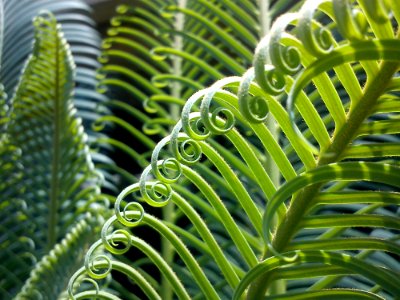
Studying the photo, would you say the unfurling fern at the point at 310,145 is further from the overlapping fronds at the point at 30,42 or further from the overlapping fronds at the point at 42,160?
the overlapping fronds at the point at 30,42

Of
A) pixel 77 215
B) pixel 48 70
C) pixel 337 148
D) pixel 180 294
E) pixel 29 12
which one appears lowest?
pixel 180 294

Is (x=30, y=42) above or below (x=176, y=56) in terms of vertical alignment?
below

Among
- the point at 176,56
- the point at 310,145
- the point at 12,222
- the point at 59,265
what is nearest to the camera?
the point at 310,145

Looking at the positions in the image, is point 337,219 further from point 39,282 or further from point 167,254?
point 167,254

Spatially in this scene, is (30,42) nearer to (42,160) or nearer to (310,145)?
(42,160)

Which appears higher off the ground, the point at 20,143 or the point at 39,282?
the point at 20,143

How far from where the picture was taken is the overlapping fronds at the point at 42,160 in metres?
1.30

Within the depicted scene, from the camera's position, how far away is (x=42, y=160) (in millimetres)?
1368

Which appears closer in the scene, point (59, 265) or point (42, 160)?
point (59, 265)

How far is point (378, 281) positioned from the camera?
580mm

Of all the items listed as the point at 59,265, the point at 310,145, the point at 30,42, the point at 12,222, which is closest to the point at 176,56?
the point at 30,42

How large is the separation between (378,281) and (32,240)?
904 millimetres

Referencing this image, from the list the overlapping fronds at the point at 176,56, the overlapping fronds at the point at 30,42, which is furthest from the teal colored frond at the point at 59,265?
the overlapping fronds at the point at 30,42

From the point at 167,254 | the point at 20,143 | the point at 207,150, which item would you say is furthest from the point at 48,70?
the point at 207,150
